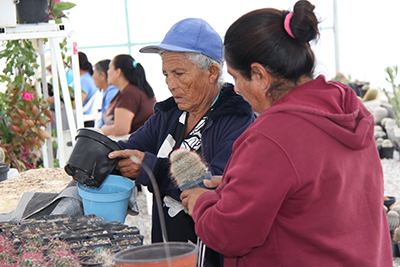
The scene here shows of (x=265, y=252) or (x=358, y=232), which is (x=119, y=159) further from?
(x=358, y=232)

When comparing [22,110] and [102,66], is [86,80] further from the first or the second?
[22,110]

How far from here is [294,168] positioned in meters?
0.76

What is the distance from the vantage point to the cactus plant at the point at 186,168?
111 cm

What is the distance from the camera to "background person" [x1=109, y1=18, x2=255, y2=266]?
1.33 meters

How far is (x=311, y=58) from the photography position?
2.86 feet

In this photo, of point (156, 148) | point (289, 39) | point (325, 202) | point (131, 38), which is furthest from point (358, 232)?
point (131, 38)

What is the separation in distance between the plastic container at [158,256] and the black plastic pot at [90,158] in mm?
626

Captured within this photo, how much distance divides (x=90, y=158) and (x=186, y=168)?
36cm

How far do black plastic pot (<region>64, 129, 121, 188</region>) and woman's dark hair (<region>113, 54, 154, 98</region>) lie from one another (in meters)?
2.46

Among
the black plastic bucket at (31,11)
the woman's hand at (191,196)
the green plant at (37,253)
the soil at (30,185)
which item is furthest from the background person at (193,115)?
the black plastic bucket at (31,11)

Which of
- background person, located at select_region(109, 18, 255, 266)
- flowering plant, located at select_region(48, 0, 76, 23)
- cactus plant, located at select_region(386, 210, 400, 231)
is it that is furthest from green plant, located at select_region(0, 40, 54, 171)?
cactus plant, located at select_region(386, 210, 400, 231)

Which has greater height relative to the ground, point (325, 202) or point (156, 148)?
point (325, 202)

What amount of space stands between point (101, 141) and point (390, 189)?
321cm

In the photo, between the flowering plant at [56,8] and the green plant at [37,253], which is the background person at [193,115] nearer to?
the green plant at [37,253]
